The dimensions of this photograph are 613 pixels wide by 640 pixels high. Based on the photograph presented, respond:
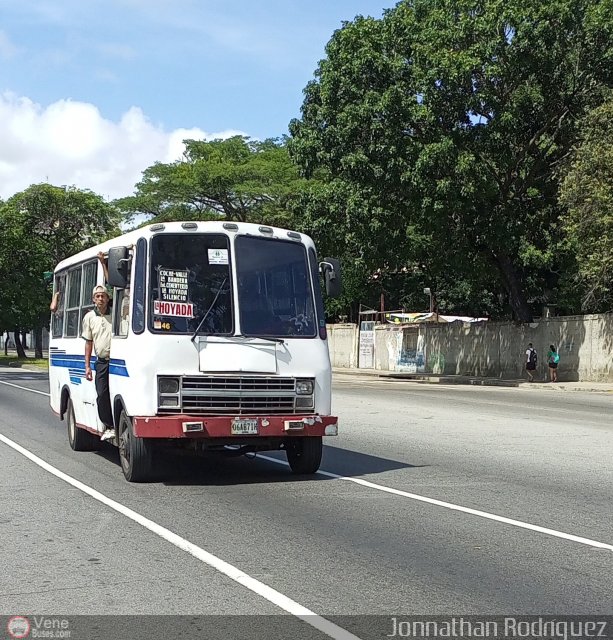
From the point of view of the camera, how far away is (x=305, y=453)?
35.3ft

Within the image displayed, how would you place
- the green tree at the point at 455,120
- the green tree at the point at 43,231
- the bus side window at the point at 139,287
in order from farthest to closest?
the green tree at the point at 43,231
the green tree at the point at 455,120
the bus side window at the point at 139,287

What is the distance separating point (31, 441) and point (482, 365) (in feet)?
103

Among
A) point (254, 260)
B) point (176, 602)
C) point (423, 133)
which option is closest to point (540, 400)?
point (423, 133)

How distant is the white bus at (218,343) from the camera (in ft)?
32.4

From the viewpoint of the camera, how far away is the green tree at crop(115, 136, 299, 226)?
54875 mm

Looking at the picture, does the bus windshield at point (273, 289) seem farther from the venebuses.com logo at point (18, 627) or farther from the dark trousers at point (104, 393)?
the venebuses.com logo at point (18, 627)

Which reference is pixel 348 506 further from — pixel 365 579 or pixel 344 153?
pixel 344 153

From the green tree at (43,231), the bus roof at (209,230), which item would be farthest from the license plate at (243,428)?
the green tree at (43,231)

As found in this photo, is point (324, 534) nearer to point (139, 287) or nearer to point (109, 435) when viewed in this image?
point (139, 287)

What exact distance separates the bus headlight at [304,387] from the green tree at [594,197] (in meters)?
21.5

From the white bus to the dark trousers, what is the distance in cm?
49

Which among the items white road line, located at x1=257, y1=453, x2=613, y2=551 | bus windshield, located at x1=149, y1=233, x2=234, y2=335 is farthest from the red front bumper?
white road line, located at x1=257, y1=453, x2=613, y2=551

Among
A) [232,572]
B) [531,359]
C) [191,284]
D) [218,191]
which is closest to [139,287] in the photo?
[191,284]

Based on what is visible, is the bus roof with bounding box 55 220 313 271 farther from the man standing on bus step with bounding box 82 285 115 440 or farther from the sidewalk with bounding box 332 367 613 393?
the sidewalk with bounding box 332 367 613 393
